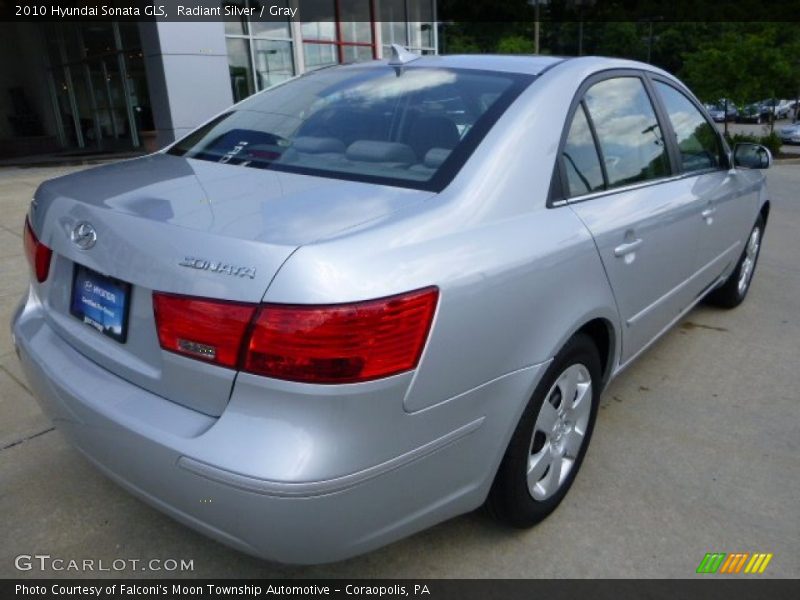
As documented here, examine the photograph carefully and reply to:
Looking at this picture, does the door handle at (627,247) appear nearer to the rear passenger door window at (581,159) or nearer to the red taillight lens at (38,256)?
the rear passenger door window at (581,159)

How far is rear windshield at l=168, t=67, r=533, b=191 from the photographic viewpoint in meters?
2.06

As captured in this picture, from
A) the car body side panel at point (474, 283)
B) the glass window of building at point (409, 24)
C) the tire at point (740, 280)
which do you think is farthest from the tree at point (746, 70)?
the car body side panel at point (474, 283)

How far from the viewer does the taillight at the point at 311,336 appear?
1.47m

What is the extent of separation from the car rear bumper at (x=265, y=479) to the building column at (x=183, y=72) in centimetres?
1014

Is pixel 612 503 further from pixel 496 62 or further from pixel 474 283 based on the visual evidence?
pixel 496 62

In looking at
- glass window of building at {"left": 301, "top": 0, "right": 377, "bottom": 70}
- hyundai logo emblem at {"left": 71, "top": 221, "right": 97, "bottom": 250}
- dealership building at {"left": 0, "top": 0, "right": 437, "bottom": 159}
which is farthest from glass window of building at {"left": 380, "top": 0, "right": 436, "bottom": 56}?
hyundai logo emblem at {"left": 71, "top": 221, "right": 97, "bottom": 250}

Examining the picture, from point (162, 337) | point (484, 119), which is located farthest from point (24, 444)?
point (484, 119)

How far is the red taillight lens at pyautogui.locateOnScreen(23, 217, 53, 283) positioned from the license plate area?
0.21 m

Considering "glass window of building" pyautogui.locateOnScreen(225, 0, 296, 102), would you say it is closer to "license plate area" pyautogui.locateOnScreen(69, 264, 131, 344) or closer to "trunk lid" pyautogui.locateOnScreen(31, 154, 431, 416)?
"trunk lid" pyautogui.locateOnScreen(31, 154, 431, 416)

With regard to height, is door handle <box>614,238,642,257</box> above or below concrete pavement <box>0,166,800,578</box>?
above

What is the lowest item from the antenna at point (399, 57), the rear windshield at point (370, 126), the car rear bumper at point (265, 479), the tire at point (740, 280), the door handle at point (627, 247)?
the tire at point (740, 280)

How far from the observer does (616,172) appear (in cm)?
257

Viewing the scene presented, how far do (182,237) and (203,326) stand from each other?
0.25 m

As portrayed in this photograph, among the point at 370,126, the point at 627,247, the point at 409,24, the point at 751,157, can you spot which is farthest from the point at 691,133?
the point at 409,24
